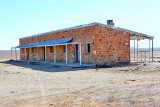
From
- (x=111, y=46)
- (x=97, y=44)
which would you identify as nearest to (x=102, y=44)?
(x=97, y=44)

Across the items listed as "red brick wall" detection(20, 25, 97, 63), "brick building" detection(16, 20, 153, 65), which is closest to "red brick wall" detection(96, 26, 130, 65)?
"brick building" detection(16, 20, 153, 65)

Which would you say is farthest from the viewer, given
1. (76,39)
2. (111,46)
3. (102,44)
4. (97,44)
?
(76,39)

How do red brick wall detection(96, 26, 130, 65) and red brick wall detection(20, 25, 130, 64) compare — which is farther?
red brick wall detection(96, 26, 130, 65)

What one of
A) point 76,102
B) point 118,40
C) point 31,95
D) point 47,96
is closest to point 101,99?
point 76,102

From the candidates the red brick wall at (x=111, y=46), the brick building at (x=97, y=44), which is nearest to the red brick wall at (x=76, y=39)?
the brick building at (x=97, y=44)

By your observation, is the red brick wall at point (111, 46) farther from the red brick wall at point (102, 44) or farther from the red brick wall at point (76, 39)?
the red brick wall at point (76, 39)

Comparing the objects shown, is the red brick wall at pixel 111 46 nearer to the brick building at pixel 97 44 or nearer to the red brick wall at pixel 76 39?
the brick building at pixel 97 44

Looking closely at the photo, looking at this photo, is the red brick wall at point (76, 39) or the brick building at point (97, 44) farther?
the red brick wall at point (76, 39)

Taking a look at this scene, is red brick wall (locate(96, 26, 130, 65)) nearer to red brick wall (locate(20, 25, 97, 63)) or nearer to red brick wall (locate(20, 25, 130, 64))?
red brick wall (locate(20, 25, 130, 64))

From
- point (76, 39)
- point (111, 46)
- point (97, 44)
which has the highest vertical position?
point (76, 39)

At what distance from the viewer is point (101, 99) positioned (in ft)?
16.1

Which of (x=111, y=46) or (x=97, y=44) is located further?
(x=111, y=46)

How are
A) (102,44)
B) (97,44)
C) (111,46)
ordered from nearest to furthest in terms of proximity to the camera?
1. (97,44)
2. (102,44)
3. (111,46)

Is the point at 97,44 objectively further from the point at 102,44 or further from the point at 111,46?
the point at 111,46
